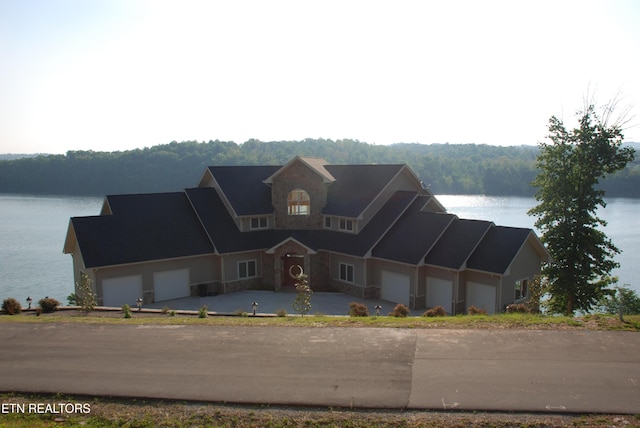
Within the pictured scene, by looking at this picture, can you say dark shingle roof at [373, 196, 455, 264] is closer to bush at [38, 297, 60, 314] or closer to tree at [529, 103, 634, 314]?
tree at [529, 103, 634, 314]

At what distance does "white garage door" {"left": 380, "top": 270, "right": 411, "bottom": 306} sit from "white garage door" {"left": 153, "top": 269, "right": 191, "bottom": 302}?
421 inches

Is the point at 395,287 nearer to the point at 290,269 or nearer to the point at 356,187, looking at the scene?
the point at 290,269

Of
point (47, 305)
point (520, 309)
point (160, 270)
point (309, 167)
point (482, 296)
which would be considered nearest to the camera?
point (520, 309)

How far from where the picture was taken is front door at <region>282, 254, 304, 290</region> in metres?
29.7

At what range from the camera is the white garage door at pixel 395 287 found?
85.3ft

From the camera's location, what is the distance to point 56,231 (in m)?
65.6

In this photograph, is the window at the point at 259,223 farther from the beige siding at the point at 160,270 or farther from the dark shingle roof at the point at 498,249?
the dark shingle roof at the point at 498,249

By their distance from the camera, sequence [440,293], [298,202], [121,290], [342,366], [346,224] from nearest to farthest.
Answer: [342,366]
[440,293]
[121,290]
[346,224]
[298,202]

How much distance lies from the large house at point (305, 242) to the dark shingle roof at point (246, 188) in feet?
0.21

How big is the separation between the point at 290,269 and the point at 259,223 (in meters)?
3.43

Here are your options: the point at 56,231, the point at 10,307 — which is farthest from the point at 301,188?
the point at 56,231

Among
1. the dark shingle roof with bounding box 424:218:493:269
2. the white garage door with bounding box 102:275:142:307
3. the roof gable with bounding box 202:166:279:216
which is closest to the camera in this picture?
the dark shingle roof with bounding box 424:218:493:269

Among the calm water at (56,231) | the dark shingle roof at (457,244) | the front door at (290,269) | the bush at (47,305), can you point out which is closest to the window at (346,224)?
the front door at (290,269)

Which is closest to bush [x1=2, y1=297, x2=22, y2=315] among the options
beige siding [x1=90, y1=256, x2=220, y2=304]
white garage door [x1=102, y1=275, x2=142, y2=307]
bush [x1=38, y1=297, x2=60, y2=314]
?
bush [x1=38, y1=297, x2=60, y2=314]
